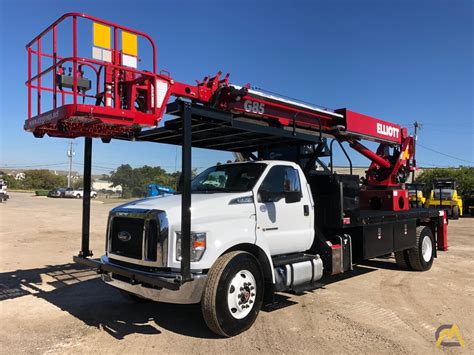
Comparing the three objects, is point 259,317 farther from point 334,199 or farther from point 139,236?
point 334,199

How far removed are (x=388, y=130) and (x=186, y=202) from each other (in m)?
7.08

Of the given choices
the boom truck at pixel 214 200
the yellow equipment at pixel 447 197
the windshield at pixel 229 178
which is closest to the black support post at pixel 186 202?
the boom truck at pixel 214 200

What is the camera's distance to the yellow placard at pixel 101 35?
17.3ft

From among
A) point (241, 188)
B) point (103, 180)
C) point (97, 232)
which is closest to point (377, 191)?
point (241, 188)

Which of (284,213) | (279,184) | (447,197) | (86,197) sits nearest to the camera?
(284,213)

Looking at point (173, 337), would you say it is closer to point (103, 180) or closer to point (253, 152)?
point (253, 152)

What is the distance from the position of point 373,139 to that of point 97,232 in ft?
38.6

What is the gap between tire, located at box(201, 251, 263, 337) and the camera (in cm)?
486

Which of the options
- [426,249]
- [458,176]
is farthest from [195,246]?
[458,176]

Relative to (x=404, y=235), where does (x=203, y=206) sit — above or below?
above

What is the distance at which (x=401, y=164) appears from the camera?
422 inches

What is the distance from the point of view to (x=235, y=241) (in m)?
5.26

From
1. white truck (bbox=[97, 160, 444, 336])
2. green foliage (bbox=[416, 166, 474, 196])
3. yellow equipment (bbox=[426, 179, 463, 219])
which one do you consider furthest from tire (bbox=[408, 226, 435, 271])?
green foliage (bbox=[416, 166, 474, 196])

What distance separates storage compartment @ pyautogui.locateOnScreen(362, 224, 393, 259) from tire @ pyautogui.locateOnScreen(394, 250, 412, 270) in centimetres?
110
